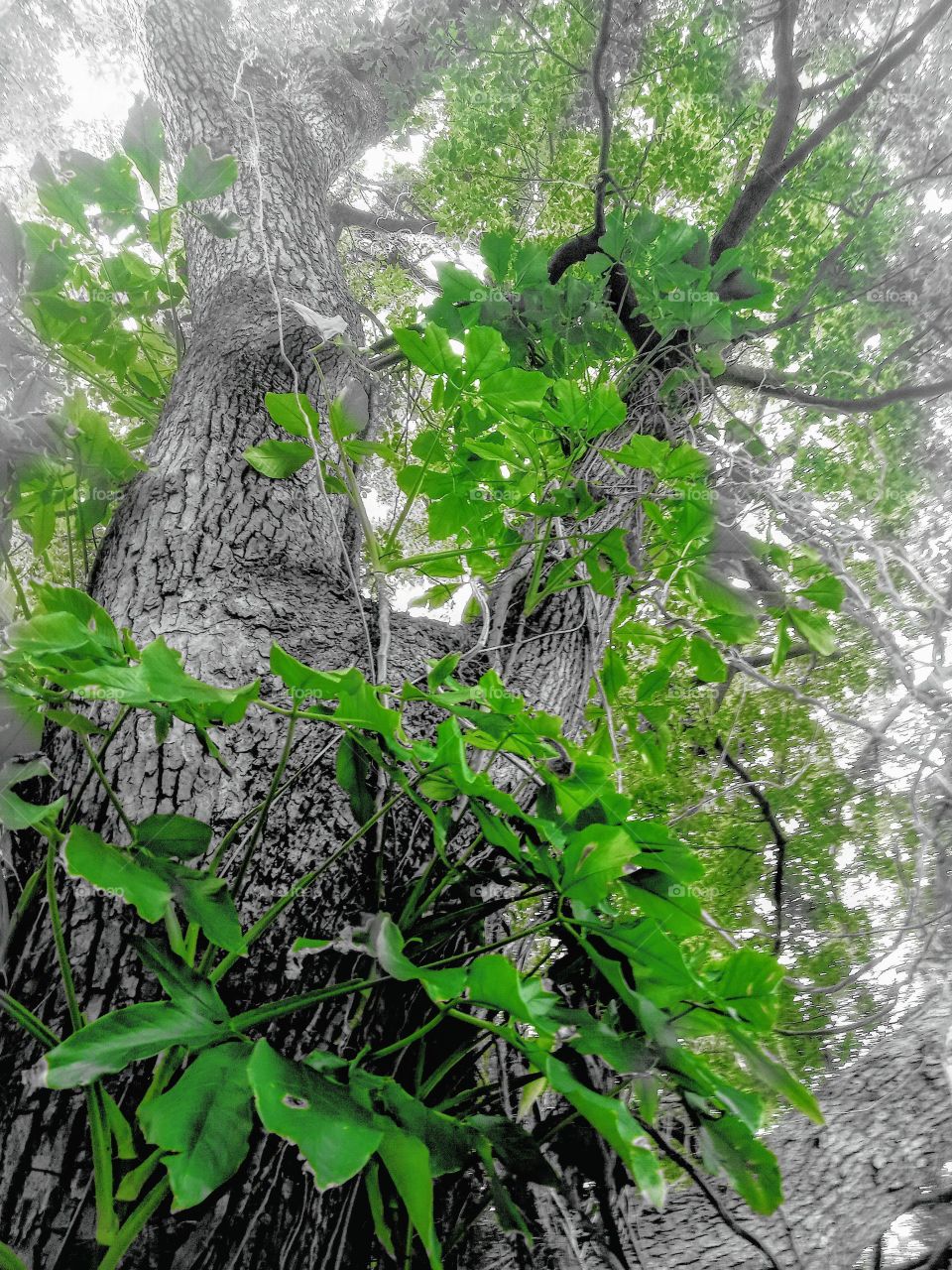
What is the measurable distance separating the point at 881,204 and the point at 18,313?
2515 millimetres

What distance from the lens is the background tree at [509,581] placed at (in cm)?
66

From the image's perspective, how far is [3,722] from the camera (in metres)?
0.68

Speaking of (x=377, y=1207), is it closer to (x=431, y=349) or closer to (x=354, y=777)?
(x=354, y=777)

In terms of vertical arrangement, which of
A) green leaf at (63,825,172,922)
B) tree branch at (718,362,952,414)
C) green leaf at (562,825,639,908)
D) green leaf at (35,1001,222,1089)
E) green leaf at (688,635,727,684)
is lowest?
green leaf at (35,1001,222,1089)

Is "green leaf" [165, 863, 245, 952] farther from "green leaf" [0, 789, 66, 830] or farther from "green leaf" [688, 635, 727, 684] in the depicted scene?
"green leaf" [688, 635, 727, 684]

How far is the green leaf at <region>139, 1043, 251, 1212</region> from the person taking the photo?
0.45 metres

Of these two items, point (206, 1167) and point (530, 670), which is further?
point (530, 670)

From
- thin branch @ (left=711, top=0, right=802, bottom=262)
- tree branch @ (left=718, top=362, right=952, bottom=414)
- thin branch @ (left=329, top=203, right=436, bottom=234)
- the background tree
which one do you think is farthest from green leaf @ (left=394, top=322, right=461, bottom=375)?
thin branch @ (left=329, top=203, right=436, bottom=234)

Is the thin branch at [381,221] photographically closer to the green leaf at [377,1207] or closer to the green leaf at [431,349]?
the green leaf at [431,349]

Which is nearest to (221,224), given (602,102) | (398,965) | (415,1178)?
(602,102)

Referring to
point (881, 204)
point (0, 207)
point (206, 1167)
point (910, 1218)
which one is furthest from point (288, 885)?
point (881, 204)

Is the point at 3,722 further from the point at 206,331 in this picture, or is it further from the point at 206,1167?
the point at 206,331

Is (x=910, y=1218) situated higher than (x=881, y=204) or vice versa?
(x=881, y=204)

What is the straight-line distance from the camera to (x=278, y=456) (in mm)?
1152
